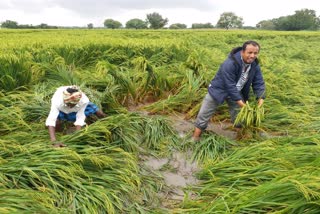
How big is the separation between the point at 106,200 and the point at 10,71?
280cm

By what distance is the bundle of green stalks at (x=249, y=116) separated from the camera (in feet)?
12.1

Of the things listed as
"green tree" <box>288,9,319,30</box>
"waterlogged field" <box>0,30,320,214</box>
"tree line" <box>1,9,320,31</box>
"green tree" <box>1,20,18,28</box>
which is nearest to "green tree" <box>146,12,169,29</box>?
"tree line" <box>1,9,320,31</box>

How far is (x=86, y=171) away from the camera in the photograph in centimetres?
292

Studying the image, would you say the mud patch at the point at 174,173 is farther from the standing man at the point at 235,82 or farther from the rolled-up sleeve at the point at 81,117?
the rolled-up sleeve at the point at 81,117

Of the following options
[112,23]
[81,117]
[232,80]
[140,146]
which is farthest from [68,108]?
[112,23]

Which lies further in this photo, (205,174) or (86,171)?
(205,174)

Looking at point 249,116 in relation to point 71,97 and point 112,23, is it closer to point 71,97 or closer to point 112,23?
point 71,97

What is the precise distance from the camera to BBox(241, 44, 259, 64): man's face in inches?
140

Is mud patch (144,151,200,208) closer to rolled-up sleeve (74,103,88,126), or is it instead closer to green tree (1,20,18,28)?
rolled-up sleeve (74,103,88,126)

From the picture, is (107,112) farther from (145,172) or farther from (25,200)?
(25,200)

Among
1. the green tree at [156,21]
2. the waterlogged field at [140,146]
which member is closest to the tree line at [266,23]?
the green tree at [156,21]

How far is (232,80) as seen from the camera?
3699mm

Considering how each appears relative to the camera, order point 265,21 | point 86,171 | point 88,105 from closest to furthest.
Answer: point 86,171, point 88,105, point 265,21

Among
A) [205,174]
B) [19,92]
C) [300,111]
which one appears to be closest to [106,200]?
[205,174]
